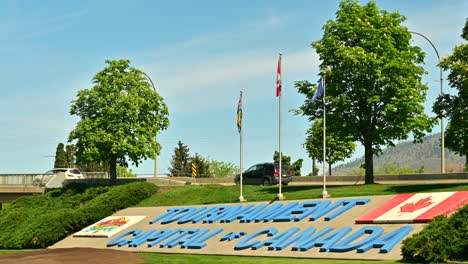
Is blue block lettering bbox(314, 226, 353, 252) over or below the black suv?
below

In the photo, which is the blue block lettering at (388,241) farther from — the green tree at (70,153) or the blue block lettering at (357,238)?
the green tree at (70,153)

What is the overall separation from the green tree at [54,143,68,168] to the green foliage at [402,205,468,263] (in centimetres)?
10193

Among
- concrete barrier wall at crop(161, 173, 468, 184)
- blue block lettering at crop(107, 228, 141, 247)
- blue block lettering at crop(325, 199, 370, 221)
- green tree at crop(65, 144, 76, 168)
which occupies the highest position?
green tree at crop(65, 144, 76, 168)

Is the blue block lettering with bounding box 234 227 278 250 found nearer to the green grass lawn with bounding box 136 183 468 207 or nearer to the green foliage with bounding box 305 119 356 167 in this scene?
the green grass lawn with bounding box 136 183 468 207

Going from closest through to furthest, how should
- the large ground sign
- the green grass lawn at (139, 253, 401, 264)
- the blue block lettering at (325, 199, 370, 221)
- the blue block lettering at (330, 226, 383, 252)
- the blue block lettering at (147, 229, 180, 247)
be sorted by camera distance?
the green grass lawn at (139, 253, 401, 264) < the blue block lettering at (330, 226, 383, 252) < the large ground sign < the blue block lettering at (325, 199, 370, 221) < the blue block lettering at (147, 229, 180, 247)

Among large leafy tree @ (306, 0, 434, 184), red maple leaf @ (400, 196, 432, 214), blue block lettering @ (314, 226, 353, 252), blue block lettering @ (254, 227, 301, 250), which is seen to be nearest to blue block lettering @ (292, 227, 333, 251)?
blue block lettering @ (314, 226, 353, 252)

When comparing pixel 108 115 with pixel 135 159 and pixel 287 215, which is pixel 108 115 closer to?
pixel 135 159

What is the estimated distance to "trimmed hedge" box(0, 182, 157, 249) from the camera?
4234 centimetres

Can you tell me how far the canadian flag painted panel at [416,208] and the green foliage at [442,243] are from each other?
4.19 metres

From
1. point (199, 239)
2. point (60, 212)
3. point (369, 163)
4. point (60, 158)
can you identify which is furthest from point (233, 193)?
point (60, 158)

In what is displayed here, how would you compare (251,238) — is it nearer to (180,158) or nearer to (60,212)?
(60,212)

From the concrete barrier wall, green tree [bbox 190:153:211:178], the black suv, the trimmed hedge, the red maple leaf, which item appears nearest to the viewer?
the red maple leaf

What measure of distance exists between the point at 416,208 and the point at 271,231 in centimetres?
677

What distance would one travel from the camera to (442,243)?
21.3 metres
